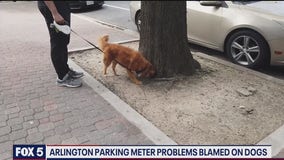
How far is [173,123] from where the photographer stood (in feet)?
11.3

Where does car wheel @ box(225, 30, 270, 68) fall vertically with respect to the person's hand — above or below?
below

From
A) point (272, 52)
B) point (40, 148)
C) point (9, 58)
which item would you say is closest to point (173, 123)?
point (40, 148)

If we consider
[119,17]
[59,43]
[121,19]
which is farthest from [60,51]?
[119,17]

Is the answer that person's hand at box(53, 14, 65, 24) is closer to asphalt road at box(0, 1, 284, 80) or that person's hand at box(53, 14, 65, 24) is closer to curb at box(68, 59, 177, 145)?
curb at box(68, 59, 177, 145)

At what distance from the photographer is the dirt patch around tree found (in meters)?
3.30

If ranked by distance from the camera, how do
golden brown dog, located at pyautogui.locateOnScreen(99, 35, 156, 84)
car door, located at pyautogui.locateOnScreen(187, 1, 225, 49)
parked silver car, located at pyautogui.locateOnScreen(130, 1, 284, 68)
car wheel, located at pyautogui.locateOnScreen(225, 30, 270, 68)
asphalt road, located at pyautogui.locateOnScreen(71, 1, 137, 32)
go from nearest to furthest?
golden brown dog, located at pyautogui.locateOnScreen(99, 35, 156, 84) < parked silver car, located at pyautogui.locateOnScreen(130, 1, 284, 68) < car wheel, located at pyautogui.locateOnScreen(225, 30, 270, 68) < car door, located at pyautogui.locateOnScreen(187, 1, 225, 49) < asphalt road, located at pyautogui.locateOnScreen(71, 1, 137, 32)

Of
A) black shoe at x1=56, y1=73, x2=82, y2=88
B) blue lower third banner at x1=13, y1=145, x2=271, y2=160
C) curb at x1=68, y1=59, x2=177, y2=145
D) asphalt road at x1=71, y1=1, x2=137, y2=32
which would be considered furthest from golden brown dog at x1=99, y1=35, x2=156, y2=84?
asphalt road at x1=71, y1=1, x2=137, y2=32

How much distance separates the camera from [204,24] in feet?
18.8

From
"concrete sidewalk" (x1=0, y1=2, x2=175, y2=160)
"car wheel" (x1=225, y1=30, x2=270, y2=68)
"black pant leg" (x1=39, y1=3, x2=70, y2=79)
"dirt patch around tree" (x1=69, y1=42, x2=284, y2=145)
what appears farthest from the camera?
"car wheel" (x1=225, y1=30, x2=270, y2=68)

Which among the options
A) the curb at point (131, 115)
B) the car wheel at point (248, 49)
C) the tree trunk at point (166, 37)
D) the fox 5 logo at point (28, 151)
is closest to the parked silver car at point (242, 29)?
the car wheel at point (248, 49)

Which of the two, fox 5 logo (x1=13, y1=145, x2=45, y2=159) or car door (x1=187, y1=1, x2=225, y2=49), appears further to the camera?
car door (x1=187, y1=1, x2=225, y2=49)

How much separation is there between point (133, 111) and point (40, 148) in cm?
118

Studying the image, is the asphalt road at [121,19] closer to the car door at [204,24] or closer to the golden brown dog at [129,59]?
the car door at [204,24]

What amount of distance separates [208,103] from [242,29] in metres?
1.99
